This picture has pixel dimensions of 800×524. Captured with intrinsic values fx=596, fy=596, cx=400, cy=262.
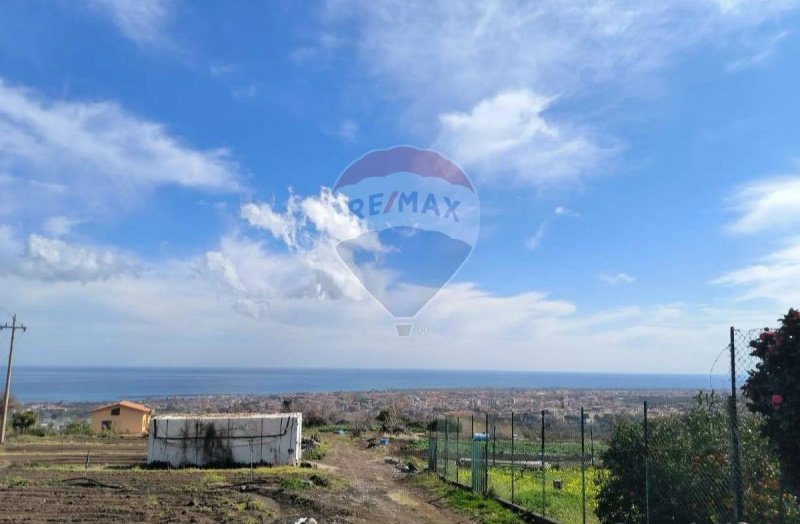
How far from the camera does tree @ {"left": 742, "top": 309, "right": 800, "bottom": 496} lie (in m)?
5.69

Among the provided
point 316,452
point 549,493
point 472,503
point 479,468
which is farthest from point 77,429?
point 549,493

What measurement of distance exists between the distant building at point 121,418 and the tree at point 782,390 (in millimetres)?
42378

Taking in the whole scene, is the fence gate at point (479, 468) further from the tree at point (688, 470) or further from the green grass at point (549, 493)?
the tree at point (688, 470)

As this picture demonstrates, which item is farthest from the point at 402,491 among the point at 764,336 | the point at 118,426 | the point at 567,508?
the point at 118,426

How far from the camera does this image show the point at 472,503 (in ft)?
46.1

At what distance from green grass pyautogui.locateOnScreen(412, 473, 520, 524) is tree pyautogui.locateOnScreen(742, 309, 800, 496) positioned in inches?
265

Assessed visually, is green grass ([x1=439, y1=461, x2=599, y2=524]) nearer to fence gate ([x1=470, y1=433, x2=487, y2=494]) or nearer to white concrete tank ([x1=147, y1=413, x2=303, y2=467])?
fence gate ([x1=470, y1=433, x2=487, y2=494])

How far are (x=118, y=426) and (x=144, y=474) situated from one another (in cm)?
2416

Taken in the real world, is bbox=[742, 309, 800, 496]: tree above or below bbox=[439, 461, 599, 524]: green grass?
above

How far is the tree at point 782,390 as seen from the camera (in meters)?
5.69

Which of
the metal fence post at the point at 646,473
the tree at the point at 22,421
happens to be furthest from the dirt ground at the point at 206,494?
the tree at the point at 22,421

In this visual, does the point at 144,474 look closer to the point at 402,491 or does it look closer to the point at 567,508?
the point at 402,491

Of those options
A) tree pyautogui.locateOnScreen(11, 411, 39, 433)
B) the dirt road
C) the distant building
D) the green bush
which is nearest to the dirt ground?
the dirt road

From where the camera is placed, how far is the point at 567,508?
12.0 m
